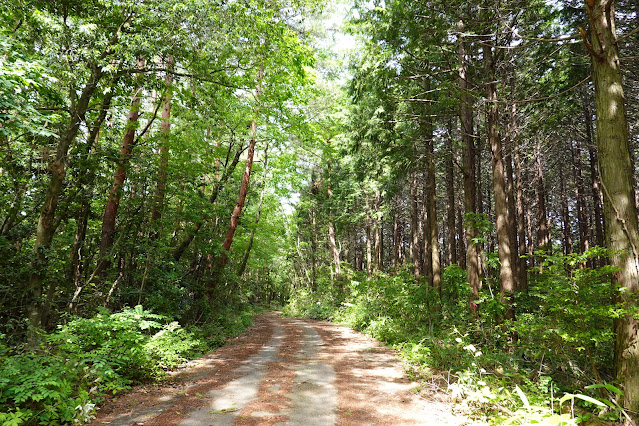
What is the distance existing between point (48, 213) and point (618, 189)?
958 cm

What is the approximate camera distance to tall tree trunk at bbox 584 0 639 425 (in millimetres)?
4156

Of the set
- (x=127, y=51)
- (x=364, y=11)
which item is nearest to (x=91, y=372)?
(x=127, y=51)

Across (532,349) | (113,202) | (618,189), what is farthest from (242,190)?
(618,189)

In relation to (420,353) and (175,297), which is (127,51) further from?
(420,353)

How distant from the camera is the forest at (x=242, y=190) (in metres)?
4.54

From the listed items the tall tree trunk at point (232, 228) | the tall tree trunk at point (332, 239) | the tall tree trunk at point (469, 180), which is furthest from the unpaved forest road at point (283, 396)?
the tall tree trunk at point (332, 239)

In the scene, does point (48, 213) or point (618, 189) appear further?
point (48, 213)

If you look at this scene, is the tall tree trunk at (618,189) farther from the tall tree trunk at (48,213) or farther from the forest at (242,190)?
the tall tree trunk at (48,213)

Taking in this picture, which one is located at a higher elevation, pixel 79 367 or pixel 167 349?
pixel 79 367

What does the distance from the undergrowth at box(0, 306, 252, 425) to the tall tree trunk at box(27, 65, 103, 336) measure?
127cm

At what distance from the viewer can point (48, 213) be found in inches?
250

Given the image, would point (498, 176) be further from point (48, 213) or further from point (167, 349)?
point (48, 213)

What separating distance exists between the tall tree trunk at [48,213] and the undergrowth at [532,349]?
301 inches

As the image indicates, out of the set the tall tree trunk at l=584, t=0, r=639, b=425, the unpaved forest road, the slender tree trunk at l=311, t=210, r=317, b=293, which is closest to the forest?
the tall tree trunk at l=584, t=0, r=639, b=425
